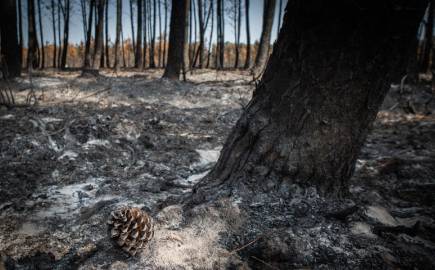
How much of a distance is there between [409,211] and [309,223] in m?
0.95

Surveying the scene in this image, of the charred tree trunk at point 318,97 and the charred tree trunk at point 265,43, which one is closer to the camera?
the charred tree trunk at point 318,97

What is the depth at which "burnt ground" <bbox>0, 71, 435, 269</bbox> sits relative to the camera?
1418mm

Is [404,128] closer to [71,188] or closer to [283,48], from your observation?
[283,48]

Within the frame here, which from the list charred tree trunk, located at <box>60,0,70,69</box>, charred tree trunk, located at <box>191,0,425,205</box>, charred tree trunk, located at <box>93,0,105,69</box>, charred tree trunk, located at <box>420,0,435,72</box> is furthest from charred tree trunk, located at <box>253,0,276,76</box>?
charred tree trunk, located at <box>60,0,70,69</box>

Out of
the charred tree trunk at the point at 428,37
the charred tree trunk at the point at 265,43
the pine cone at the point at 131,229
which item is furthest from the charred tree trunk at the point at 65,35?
the pine cone at the point at 131,229

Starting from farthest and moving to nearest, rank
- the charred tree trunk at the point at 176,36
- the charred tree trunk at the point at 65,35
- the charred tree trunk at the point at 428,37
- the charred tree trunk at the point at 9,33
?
the charred tree trunk at the point at 65,35 → the charred tree trunk at the point at 428,37 → the charred tree trunk at the point at 176,36 → the charred tree trunk at the point at 9,33

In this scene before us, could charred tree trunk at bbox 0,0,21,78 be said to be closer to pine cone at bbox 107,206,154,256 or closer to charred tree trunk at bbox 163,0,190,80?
charred tree trunk at bbox 163,0,190,80

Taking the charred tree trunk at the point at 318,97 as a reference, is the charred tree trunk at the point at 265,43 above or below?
above

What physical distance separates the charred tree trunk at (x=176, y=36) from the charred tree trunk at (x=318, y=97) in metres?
6.25

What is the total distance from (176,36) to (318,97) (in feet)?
21.5

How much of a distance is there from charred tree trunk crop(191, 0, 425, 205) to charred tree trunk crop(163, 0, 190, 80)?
6.25 meters

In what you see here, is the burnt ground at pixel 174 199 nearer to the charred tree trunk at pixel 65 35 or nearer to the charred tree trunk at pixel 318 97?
the charred tree trunk at pixel 318 97

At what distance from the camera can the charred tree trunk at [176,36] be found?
7.33 m

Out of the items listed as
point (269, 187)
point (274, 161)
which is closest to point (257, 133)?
point (274, 161)
